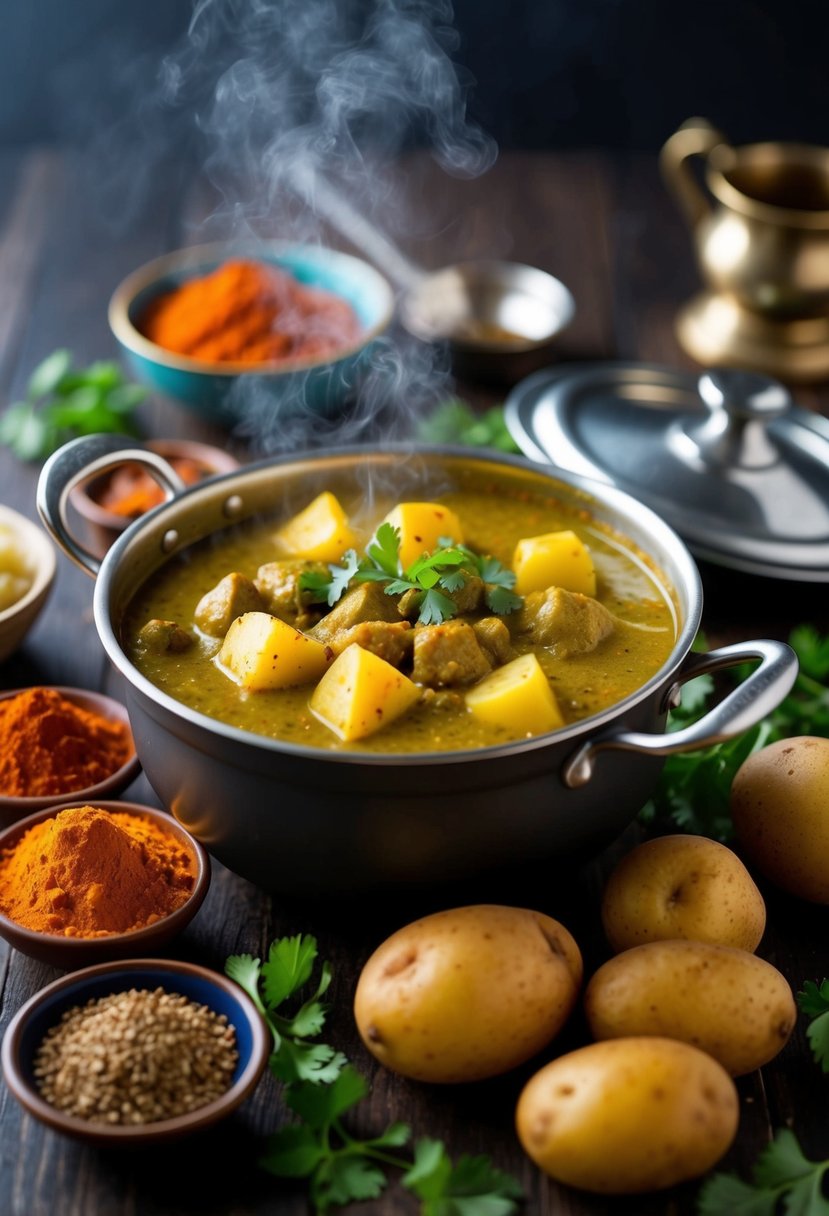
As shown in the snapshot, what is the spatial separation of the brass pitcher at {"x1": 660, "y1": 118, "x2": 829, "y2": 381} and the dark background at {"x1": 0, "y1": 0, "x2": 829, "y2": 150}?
2.10 m

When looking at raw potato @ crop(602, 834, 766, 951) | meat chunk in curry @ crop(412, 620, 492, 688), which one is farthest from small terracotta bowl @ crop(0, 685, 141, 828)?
raw potato @ crop(602, 834, 766, 951)

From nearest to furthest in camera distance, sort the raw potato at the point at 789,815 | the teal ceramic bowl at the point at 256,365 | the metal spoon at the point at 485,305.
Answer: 1. the raw potato at the point at 789,815
2. the teal ceramic bowl at the point at 256,365
3. the metal spoon at the point at 485,305

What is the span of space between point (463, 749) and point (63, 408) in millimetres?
2489

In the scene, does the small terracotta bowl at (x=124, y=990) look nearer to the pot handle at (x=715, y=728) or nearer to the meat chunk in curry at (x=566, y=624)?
the pot handle at (x=715, y=728)

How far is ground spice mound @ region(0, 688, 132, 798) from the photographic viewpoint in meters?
2.81

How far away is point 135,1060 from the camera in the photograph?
7.02 ft

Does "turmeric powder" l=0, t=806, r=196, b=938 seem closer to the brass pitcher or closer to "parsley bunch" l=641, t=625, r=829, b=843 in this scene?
"parsley bunch" l=641, t=625, r=829, b=843

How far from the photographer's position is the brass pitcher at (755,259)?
14.9 feet

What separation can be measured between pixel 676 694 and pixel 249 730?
2.59ft

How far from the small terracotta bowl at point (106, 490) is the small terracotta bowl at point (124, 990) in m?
1.59

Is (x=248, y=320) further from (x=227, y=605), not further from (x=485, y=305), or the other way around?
(x=227, y=605)

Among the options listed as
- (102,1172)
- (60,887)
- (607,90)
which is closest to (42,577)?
(60,887)

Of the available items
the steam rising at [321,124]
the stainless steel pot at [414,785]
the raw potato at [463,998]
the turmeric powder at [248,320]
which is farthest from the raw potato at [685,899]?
the turmeric powder at [248,320]

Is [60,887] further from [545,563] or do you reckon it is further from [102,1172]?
[545,563]
